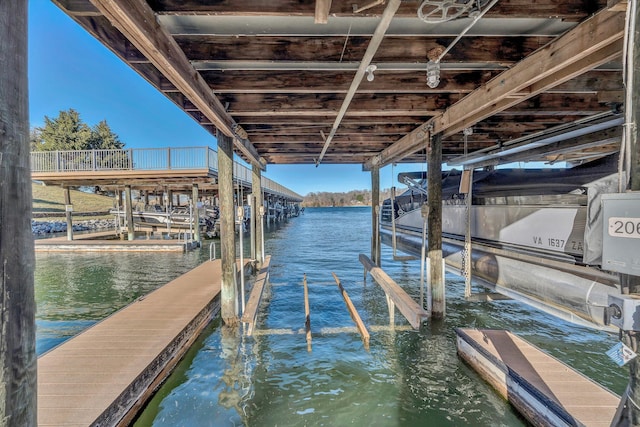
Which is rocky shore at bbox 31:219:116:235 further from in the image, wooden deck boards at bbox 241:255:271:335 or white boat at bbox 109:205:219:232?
wooden deck boards at bbox 241:255:271:335

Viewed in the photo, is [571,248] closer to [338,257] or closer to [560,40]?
[560,40]

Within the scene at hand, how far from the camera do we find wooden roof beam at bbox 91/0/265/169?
68.5 inches

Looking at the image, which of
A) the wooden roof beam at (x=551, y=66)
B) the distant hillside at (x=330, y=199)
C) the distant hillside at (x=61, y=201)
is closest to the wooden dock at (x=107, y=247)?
the wooden roof beam at (x=551, y=66)

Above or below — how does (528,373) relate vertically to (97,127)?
below

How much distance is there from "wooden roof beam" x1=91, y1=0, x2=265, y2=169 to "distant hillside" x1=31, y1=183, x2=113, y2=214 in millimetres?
29508

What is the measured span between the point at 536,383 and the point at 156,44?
4338 millimetres

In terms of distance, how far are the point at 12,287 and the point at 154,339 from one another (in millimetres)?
3054

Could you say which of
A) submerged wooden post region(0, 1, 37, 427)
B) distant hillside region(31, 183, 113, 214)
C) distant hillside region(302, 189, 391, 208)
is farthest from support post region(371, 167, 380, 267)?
distant hillside region(302, 189, 391, 208)

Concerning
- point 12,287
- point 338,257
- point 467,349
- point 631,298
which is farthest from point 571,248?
point 338,257

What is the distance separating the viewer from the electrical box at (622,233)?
117cm

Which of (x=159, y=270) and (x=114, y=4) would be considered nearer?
(x=114, y=4)

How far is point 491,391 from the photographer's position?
318 centimetres

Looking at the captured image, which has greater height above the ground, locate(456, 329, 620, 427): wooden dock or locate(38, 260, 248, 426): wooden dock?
locate(38, 260, 248, 426): wooden dock

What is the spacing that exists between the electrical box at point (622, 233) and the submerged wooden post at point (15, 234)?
2359 millimetres
